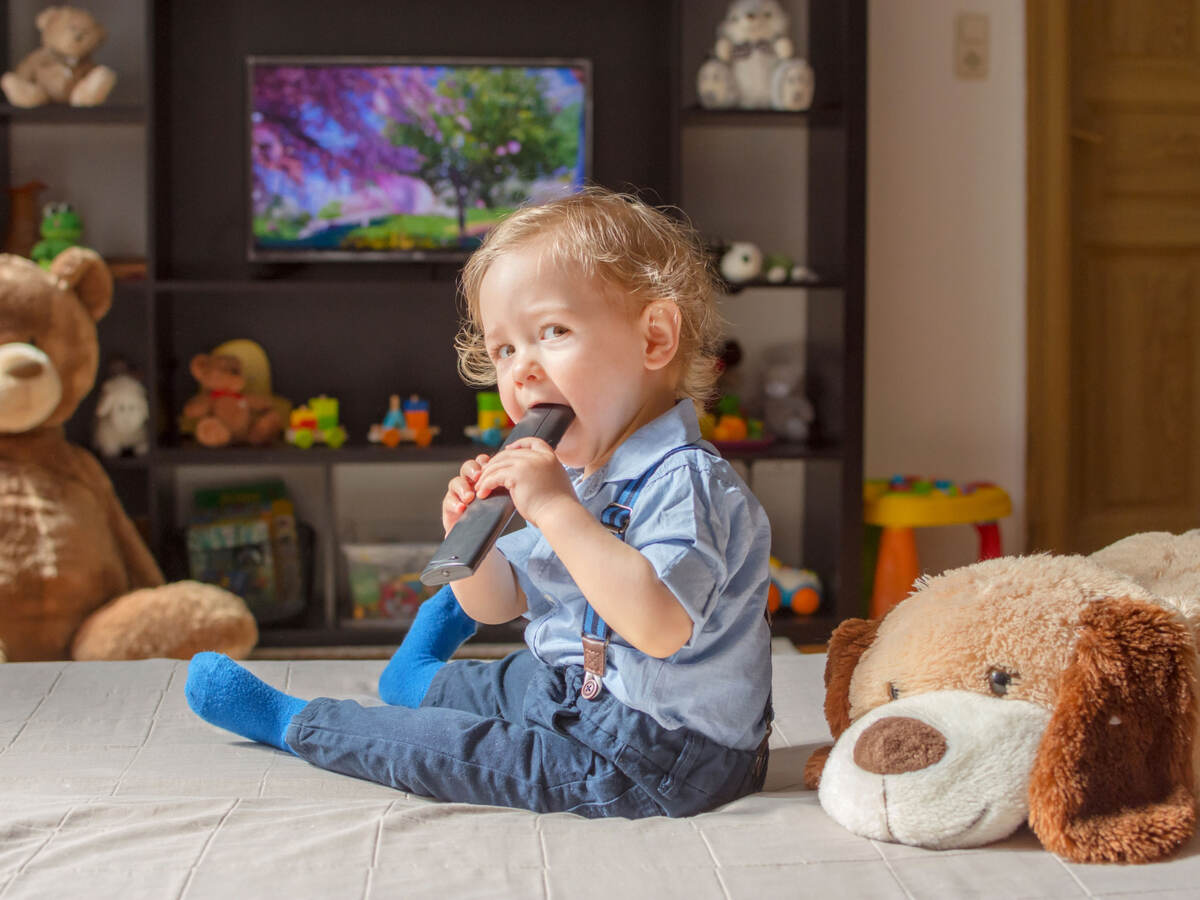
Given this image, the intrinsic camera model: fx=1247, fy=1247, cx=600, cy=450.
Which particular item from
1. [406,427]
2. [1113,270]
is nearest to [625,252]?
[406,427]

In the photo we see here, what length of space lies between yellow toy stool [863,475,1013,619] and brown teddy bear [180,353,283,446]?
1267mm

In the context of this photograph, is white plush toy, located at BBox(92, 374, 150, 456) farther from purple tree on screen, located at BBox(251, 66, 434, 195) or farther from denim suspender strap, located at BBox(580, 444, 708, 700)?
denim suspender strap, located at BBox(580, 444, 708, 700)

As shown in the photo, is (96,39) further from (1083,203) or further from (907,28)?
(1083,203)

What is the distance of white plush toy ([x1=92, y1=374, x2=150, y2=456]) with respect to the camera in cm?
256

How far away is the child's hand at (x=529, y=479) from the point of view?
93 cm

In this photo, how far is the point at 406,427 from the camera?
265 cm

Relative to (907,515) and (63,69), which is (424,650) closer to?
(907,515)

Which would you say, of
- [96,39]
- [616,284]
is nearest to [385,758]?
[616,284]

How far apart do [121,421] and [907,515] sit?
63.9 inches

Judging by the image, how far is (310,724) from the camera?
1.07 m

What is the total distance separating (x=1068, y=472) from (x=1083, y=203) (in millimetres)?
643

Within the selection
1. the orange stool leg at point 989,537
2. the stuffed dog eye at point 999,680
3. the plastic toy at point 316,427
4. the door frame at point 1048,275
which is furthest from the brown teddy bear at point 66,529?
the door frame at point 1048,275

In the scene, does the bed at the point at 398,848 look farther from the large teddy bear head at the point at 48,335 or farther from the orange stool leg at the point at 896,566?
the orange stool leg at the point at 896,566

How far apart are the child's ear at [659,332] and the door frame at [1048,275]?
2.08 meters
